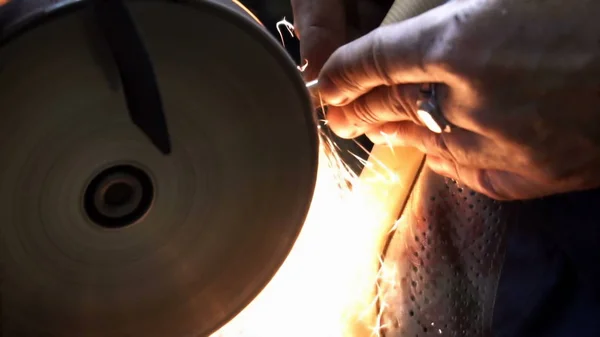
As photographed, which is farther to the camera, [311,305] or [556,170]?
[311,305]

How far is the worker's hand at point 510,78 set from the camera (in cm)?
53

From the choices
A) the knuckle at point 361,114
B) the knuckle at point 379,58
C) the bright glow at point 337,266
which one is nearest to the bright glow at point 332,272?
the bright glow at point 337,266

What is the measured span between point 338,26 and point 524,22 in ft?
1.11

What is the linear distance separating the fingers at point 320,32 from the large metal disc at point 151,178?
308 millimetres

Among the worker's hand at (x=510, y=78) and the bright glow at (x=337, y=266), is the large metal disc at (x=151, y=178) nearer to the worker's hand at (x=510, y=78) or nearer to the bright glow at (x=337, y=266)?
the worker's hand at (x=510, y=78)

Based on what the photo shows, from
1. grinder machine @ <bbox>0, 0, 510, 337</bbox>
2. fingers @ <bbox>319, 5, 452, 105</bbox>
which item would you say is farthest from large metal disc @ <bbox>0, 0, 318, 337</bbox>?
fingers @ <bbox>319, 5, 452, 105</bbox>

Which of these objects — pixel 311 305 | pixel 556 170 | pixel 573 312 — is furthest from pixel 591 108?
pixel 311 305

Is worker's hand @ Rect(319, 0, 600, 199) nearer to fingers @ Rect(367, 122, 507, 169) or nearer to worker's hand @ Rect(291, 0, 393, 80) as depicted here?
fingers @ Rect(367, 122, 507, 169)

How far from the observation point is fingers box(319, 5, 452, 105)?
1.89 feet

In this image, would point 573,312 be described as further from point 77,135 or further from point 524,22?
point 77,135

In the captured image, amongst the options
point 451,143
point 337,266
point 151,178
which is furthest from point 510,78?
point 337,266

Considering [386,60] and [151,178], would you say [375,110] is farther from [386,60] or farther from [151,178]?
[151,178]

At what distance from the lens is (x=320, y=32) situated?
833 millimetres

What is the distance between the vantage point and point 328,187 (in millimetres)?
855
